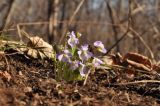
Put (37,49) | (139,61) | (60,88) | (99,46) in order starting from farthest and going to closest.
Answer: (139,61)
(37,49)
(99,46)
(60,88)

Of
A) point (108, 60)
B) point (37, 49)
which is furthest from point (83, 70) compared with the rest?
point (108, 60)

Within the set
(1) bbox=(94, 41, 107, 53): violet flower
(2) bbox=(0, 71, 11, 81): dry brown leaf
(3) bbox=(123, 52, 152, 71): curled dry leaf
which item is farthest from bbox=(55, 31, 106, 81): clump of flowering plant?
(3) bbox=(123, 52, 152, 71): curled dry leaf

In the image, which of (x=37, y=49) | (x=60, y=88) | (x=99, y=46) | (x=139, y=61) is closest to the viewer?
(x=60, y=88)

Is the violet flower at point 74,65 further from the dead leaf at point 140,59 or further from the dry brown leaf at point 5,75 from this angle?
the dead leaf at point 140,59

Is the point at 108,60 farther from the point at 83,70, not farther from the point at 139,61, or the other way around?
the point at 83,70

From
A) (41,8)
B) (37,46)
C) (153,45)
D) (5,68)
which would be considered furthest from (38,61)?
(41,8)

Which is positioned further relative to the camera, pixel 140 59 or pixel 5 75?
pixel 140 59
